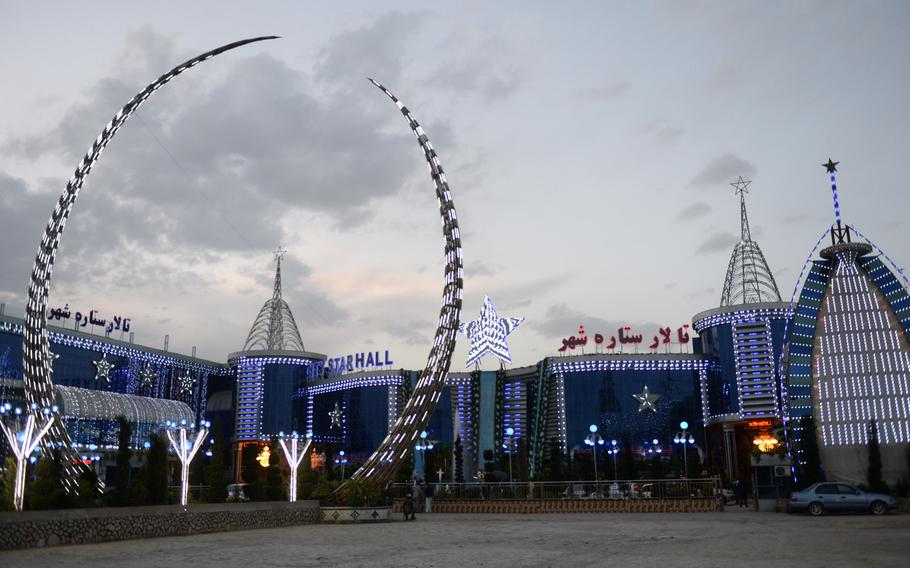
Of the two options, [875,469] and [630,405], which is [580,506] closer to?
[875,469]

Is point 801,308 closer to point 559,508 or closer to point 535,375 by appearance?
point 559,508

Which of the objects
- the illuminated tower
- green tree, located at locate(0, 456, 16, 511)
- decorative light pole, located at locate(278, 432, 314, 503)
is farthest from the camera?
the illuminated tower

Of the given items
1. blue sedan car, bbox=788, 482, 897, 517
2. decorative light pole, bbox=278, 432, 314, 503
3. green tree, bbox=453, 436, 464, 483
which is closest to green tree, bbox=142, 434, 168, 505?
decorative light pole, bbox=278, 432, 314, 503

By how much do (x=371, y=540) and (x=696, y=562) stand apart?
36.6 ft

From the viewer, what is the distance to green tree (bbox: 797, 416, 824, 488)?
4466 cm

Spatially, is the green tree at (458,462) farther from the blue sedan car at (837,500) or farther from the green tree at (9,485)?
the green tree at (9,485)

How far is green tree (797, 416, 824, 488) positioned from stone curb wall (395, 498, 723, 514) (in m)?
5.24

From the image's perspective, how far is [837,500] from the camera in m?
36.7

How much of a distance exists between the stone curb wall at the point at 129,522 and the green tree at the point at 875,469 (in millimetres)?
29196

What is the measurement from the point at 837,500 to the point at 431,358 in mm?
19729

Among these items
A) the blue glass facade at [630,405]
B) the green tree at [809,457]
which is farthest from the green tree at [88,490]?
the blue glass facade at [630,405]

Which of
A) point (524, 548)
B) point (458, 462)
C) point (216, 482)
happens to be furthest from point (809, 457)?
point (458, 462)

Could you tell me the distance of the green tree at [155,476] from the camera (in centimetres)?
3009

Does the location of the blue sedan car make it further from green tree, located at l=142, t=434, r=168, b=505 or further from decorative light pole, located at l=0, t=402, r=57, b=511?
→ decorative light pole, located at l=0, t=402, r=57, b=511
